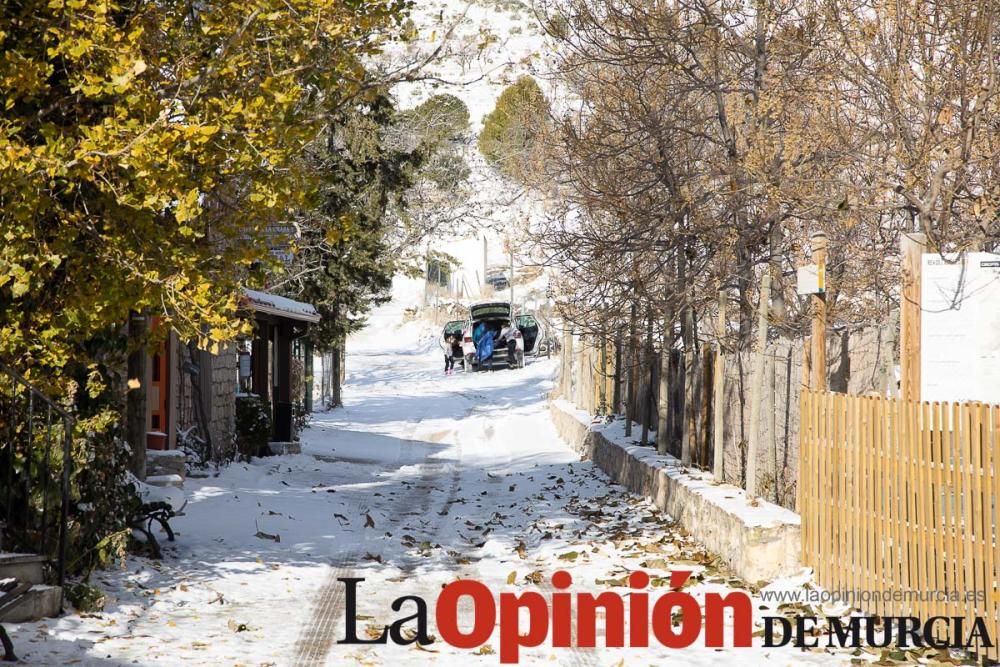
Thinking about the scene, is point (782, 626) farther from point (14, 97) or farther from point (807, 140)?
point (14, 97)

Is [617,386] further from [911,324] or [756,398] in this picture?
[911,324]

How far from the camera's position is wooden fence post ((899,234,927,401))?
788 cm

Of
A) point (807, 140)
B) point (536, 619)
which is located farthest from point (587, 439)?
point (536, 619)

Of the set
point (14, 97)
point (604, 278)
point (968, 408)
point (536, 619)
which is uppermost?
point (14, 97)

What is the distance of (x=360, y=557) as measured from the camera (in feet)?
34.7

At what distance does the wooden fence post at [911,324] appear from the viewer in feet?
25.8

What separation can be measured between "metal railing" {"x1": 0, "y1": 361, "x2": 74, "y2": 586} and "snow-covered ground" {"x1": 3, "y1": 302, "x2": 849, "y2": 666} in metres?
0.73

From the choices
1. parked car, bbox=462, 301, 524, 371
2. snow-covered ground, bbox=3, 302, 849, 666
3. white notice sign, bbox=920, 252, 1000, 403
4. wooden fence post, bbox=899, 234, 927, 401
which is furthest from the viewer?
parked car, bbox=462, 301, 524, 371

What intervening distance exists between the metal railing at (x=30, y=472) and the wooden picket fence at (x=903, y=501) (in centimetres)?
553

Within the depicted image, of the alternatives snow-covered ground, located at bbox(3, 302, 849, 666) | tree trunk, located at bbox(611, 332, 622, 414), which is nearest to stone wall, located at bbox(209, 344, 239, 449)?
snow-covered ground, located at bbox(3, 302, 849, 666)

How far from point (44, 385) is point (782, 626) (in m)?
5.57

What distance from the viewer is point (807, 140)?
10602 mm

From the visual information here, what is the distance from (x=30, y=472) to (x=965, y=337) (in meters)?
6.64

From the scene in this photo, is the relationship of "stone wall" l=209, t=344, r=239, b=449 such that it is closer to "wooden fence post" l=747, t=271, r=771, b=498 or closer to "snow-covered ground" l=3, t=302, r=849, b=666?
"snow-covered ground" l=3, t=302, r=849, b=666
